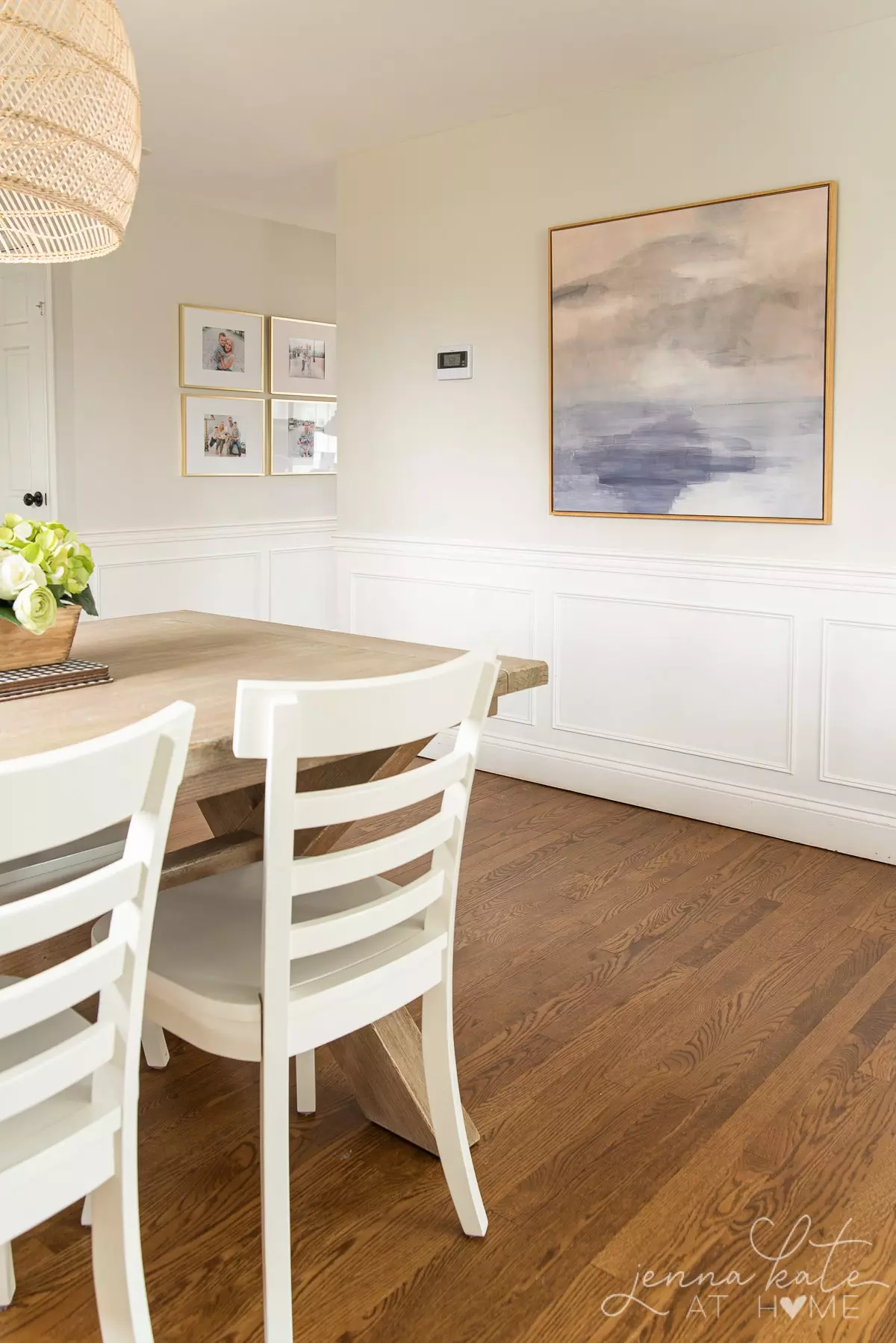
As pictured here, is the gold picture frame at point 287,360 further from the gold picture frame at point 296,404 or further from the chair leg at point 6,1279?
the chair leg at point 6,1279

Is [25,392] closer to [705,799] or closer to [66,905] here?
[705,799]

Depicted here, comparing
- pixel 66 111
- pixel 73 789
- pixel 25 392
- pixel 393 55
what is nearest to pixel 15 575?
pixel 66 111

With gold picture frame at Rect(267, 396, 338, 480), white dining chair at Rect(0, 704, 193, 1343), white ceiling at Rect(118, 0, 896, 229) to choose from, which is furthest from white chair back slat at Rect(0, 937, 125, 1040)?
gold picture frame at Rect(267, 396, 338, 480)

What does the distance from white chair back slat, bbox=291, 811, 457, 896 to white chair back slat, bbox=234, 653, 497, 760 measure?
0.46 ft

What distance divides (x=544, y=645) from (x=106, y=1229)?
3105 mm

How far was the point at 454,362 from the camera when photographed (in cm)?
426

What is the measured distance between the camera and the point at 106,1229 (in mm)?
1247

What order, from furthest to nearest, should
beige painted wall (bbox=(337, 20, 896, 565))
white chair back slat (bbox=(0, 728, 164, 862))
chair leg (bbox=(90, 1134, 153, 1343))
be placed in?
beige painted wall (bbox=(337, 20, 896, 565)), chair leg (bbox=(90, 1134, 153, 1343)), white chair back slat (bbox=(0, 728, 164, 862))

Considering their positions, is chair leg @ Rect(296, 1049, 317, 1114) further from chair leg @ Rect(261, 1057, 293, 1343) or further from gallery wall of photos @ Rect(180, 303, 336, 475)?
gallery wall of photos @ Rect(180, 303, 336, 475)

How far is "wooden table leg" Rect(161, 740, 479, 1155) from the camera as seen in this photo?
6.16ft

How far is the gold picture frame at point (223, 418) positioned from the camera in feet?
17.6

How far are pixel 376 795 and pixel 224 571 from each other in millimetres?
4437

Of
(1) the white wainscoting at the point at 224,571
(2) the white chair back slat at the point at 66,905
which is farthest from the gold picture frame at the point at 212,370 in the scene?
(2) the white chair back slat at the point at 66,905

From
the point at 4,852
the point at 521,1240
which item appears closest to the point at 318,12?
the point at 4,852
